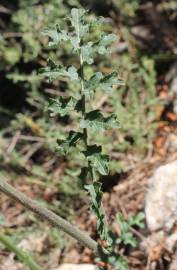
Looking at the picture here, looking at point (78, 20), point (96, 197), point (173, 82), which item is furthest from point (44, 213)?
point (173, 82)

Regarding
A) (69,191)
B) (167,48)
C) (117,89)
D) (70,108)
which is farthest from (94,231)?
(167,48)


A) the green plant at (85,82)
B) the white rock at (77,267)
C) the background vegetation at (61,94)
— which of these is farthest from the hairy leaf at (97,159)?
the background vegetation at (61,94)

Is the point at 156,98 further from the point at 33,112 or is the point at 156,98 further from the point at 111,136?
the point at 33,112

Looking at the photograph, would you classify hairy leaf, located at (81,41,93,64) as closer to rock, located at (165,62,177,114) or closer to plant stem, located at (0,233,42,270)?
plant stem, located at (0,233,42,270)

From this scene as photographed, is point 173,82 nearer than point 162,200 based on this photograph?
No

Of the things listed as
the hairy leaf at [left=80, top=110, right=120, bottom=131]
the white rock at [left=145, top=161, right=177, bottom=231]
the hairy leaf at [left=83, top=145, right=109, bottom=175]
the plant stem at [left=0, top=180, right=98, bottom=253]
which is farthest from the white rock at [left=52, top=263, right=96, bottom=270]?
the hairy leaf at [left=80, top=110, right=120, bottom=131]

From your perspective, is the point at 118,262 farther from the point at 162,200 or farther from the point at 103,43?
the point at 103,43
